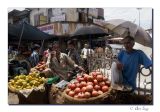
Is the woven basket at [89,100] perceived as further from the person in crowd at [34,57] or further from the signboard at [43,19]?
the signboard at [43,19]

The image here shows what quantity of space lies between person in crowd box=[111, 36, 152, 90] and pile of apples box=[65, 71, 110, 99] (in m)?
0.12

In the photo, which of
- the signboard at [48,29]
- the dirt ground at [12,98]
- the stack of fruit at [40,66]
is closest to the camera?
the dirt ground at [12,98]

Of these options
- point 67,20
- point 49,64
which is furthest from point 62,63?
point 67,20

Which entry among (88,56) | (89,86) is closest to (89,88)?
(89,86)

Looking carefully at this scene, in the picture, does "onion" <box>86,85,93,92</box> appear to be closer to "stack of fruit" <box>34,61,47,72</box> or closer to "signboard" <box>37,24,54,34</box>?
"stack of fruit" <box>34,61,47,72</box>

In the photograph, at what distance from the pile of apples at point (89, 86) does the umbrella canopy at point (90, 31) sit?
1.41ft

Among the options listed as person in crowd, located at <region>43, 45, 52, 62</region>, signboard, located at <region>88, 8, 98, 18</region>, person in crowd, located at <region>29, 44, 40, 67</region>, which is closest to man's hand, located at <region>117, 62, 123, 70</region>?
signboard, located at <region>88, 8, 98, 18</region>

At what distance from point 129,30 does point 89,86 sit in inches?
29.6

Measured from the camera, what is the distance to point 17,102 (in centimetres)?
542

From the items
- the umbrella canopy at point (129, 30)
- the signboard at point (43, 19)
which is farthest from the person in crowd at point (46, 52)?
the umbrella canopy at point (129, 30)

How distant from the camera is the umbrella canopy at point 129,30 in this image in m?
5.41
